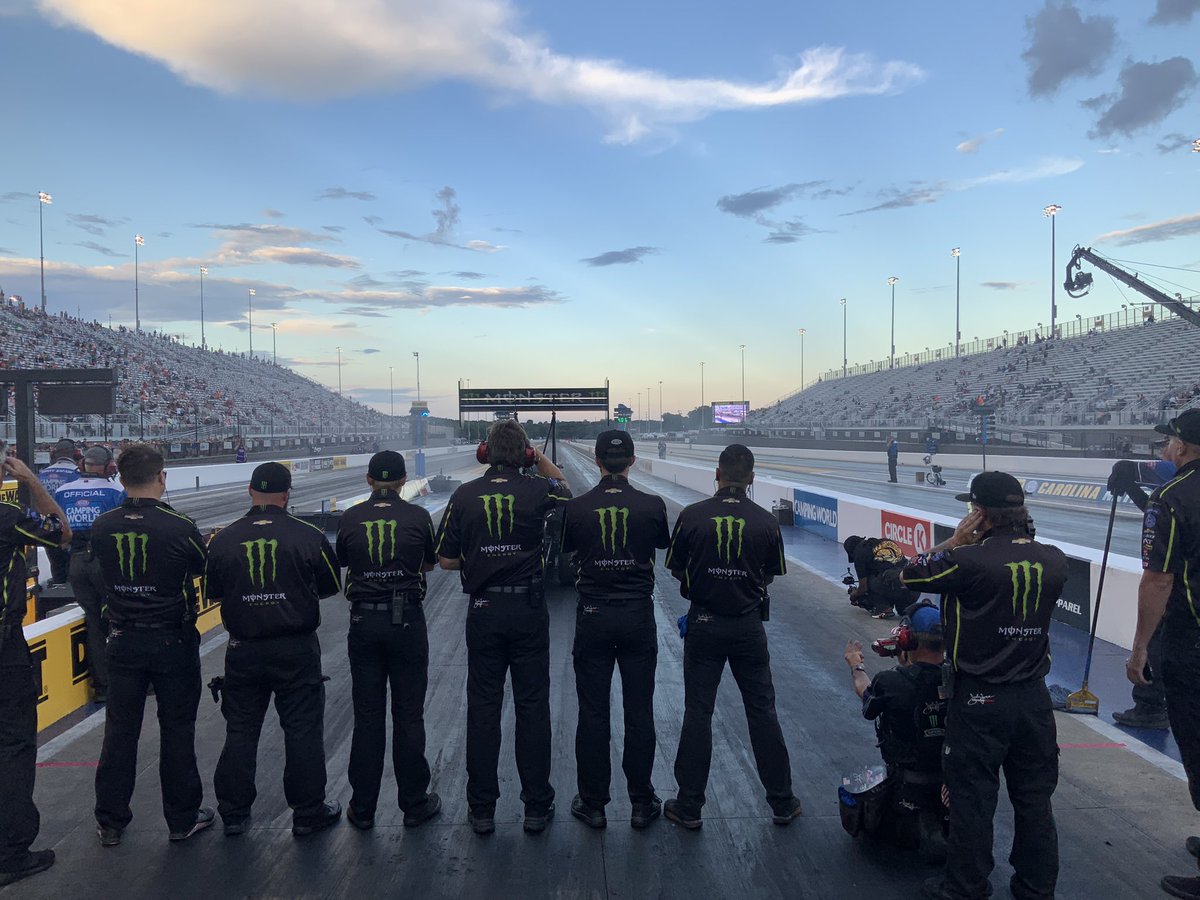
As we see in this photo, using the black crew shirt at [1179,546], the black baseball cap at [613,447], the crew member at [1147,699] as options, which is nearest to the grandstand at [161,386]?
the black baseball cap at [613,447]

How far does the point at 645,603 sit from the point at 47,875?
3.24 metres

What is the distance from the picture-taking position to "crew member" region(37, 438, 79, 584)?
24.3 ft

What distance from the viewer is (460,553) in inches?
160

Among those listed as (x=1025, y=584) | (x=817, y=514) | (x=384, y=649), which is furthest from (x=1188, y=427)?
(x=817, y=514)

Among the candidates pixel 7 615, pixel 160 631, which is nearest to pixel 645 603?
pixel 160 631

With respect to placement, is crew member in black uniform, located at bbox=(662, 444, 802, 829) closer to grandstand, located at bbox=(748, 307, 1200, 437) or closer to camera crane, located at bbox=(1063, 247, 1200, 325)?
grandstand, located at bbox=(748, 307, 1200, 437)

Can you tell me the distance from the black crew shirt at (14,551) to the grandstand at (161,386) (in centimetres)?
2154

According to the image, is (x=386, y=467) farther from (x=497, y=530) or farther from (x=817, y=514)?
(x=817, y=514)

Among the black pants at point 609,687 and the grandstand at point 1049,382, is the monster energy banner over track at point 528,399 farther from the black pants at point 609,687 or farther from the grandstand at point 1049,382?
the grandstand at point 1049,382

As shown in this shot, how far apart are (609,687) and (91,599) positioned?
4.17m

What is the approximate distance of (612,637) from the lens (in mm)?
3947

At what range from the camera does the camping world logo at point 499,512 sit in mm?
3971

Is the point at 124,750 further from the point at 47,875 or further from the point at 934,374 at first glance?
the point at 934,374

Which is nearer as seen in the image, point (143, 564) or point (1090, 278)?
point (143, 564)
